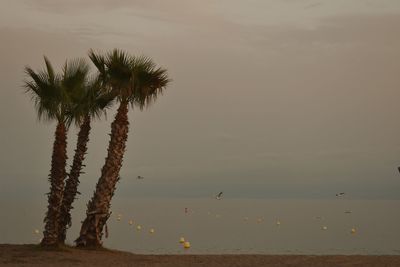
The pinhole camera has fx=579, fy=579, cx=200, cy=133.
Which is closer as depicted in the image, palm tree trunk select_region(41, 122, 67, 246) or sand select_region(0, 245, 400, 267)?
sand select_region(0, 245, 400, 267)

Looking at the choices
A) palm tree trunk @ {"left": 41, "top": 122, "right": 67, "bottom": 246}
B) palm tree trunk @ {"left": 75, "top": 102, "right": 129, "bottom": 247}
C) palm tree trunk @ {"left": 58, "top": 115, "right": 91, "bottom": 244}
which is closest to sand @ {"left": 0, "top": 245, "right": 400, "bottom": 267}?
palm tree trunk @ {"left": 41, "top": 122, "right": 67, "bottom": 246}

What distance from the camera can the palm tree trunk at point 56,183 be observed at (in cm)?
2214

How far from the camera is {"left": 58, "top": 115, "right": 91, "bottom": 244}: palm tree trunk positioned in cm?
2391

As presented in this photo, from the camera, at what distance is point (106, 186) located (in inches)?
916

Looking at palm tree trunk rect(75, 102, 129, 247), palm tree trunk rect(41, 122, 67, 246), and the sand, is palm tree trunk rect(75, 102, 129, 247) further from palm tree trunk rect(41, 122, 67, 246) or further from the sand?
palm tree trunk rect(41, 122, 67, 246)

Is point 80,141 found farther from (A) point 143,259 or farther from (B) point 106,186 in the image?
(A) point 143,259

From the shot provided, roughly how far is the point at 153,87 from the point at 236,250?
2438cm

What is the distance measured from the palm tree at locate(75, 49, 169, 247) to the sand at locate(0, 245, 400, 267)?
1.42m

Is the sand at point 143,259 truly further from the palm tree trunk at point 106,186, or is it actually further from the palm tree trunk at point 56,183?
the palm tree trunk at point 106,186

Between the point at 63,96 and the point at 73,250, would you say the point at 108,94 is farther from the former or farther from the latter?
the point at 73,250

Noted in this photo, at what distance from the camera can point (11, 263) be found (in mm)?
18656

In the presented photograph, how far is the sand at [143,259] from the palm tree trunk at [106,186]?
1.05 metres

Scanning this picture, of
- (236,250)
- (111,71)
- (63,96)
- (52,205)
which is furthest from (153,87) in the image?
(236,250)

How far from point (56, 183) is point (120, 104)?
162 inches
